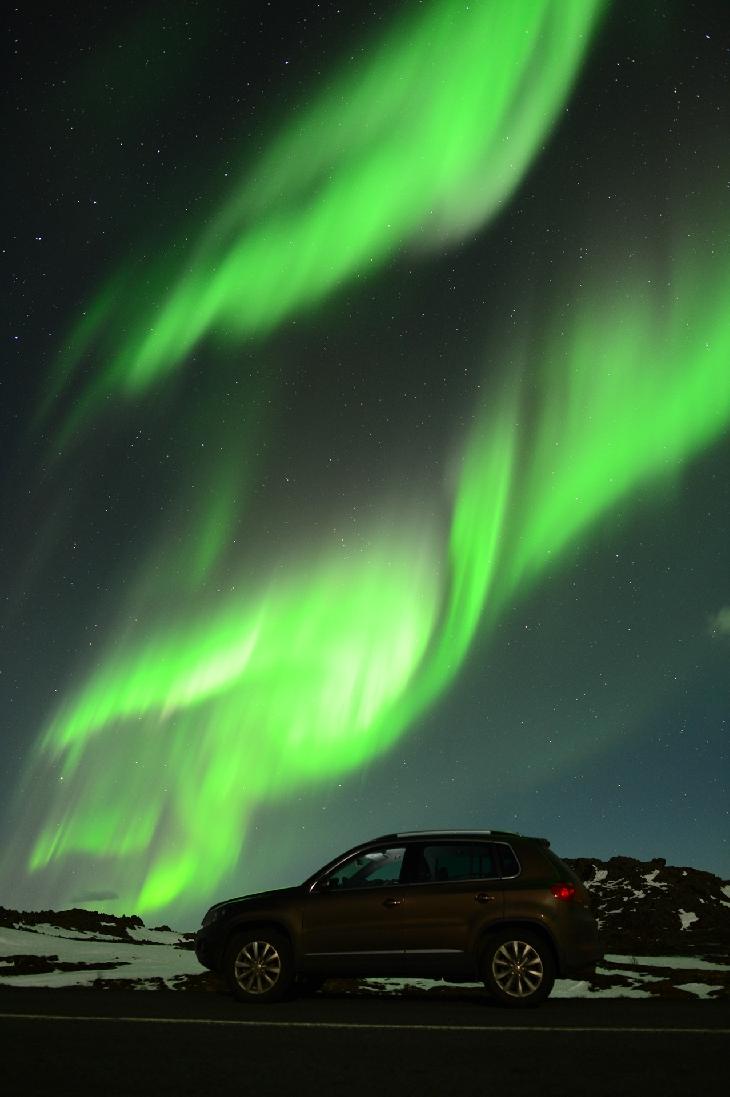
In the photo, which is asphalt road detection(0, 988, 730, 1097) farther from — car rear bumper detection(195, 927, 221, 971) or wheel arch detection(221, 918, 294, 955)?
wheel arch detection(221, 918, 294, 955)

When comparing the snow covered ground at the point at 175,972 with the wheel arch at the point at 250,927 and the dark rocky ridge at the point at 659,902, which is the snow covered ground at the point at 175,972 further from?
the dark rocky ridge at the point at 659,902

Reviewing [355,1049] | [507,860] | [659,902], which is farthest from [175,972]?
[659,902]

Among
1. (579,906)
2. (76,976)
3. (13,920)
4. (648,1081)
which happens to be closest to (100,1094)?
(648,1081)

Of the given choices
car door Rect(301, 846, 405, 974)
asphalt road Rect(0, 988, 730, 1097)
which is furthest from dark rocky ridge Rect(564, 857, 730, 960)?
asphalt road Rect(0, 988, 730, 1097)

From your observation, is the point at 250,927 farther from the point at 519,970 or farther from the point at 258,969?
the point at 519,970

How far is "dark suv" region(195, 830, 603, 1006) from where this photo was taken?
11742 mm

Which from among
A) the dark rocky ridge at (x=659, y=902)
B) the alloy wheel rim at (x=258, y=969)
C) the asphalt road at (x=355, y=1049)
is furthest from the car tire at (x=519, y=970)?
the dark rocky ridge at (x=659, y=902)

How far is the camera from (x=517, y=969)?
11.6m

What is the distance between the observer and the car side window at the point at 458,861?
40.2ft

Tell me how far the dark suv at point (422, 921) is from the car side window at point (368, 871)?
11 mm

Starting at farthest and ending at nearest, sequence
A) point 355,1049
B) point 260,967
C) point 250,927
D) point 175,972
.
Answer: point 175,972
point 250,927
point 260,967
point 355,1049

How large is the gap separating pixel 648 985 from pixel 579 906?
2.39 meters

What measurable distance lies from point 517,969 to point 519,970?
0.02m

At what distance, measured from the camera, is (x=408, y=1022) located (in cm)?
983
